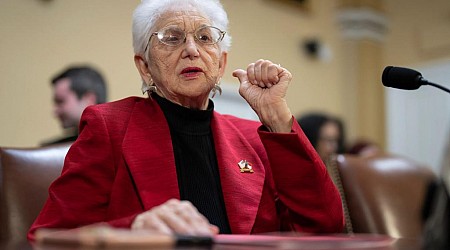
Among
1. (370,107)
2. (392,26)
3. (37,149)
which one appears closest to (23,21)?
(37,149)

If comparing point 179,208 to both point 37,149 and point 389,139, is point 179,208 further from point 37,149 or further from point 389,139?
point 389,139

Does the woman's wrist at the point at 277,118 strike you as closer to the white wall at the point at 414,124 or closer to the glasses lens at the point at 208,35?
the glasses lens at the point at 208,35

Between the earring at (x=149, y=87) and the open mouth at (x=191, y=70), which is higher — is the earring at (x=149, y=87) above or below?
below

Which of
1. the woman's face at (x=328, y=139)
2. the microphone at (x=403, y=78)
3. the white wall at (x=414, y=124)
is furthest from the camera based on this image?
the white wall at (x=414, y=124)

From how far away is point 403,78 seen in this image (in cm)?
169

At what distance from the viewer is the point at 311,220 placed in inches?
73.9

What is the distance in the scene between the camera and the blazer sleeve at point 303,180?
1.85 meters

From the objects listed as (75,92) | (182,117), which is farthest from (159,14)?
(75,92)

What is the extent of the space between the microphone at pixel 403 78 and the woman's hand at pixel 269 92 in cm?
30

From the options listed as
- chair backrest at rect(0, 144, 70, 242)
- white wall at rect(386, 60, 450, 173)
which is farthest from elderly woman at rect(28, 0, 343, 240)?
white wall at rect(386, 60, 450, 173)

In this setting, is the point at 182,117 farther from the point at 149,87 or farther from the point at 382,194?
the point at 382,194

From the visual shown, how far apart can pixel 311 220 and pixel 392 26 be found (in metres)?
5.69

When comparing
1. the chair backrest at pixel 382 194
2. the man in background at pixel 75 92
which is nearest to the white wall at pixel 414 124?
the man in background at pixel 75 92

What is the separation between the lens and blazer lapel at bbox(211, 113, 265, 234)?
1854 mm
